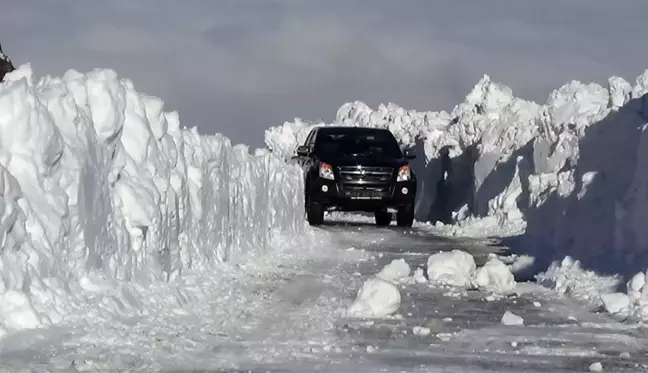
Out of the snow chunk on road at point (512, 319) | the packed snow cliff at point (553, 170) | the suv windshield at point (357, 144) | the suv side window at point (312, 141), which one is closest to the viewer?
the snow chunk on road at point (512, 319)

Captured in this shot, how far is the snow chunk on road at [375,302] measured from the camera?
7668 mm

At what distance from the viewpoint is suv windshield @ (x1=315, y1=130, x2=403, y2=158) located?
63.1 feet

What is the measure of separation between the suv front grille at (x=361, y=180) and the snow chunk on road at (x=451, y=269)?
8205mm

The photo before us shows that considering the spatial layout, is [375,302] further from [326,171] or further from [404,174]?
[404,174]

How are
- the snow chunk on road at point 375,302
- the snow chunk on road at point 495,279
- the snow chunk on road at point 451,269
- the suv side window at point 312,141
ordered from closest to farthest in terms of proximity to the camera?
the snow chunk on road at point 375,302, the snow chunk on road at point 495,279, the snow chunk on road at point 451,269, the suv side window at point 312,141

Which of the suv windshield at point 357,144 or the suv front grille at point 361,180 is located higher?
the suv windshield at point 357,144

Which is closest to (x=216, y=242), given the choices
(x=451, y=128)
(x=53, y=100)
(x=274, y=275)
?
(x=274, y=275)

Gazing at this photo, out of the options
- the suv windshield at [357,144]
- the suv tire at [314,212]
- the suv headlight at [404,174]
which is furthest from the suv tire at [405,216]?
the suv tire at [314,212]

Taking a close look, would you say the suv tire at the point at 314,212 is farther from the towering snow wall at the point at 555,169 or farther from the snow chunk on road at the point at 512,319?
the snow chunk on road at the point at 512,319

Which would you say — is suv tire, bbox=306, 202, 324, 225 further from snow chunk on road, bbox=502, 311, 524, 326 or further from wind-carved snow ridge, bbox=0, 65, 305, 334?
snow chunk on road, bbox=502, 311, 524, 326

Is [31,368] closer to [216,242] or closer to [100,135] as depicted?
[100,135]

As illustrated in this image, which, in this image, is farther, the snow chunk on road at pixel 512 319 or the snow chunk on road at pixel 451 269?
the snow chunk on road at pixel 451 269

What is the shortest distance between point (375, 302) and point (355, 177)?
10.7 meters

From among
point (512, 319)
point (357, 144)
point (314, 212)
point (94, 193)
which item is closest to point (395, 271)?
point (512, 319)
